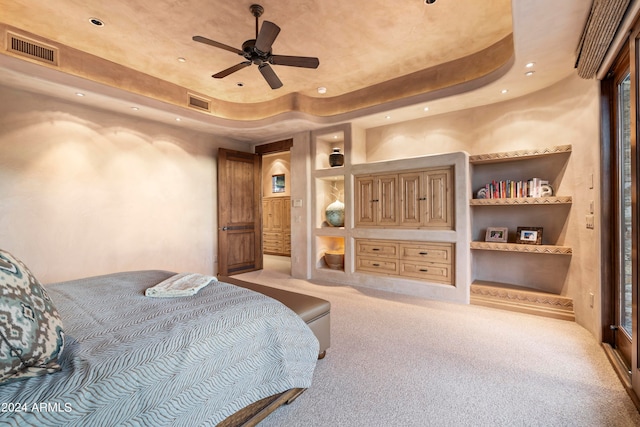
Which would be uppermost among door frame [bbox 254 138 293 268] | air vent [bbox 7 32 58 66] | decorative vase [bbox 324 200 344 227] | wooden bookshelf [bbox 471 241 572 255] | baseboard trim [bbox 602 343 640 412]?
air vent [bbox 7 32 58 66]

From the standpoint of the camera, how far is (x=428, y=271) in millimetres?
3986

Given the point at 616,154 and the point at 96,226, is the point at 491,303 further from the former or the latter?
the point at 96,226

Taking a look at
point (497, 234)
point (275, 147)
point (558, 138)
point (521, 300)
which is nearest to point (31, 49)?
point (275, 147)

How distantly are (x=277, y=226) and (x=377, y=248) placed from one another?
4.11m

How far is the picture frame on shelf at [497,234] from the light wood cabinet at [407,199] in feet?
1.63

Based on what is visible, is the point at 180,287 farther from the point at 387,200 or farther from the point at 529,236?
the point at 529,236

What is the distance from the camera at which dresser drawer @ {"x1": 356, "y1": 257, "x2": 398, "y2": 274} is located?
4.28m

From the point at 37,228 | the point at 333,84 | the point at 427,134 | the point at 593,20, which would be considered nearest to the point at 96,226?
the point at 37,228

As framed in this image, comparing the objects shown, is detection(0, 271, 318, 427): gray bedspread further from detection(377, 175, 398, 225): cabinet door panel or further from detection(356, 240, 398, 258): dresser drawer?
detection(377, 175, 398, 225): cabinet door panel

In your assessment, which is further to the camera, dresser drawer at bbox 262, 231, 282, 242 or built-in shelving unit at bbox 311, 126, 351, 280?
dresser drawer at bbox 262, 231, 282, 242

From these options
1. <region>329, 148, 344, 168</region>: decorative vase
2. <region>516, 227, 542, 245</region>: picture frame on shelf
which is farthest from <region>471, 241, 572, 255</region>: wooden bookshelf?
<region>329, 148, 344, 168</region>: decorative vase

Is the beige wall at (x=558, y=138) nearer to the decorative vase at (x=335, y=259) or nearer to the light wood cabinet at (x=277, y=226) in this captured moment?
the decorative vase at (x=335, y=259)

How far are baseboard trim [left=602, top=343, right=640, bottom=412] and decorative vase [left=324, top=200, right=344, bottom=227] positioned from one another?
3.40 metres

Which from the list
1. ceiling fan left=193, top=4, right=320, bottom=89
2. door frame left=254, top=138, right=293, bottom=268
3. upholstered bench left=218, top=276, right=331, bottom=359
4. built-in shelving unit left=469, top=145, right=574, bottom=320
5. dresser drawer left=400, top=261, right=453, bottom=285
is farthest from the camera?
door frame left=254, top=138, right=293, bottom=268
